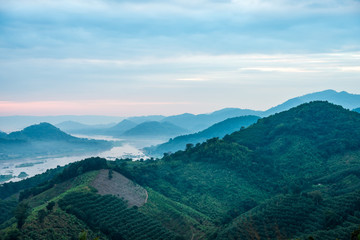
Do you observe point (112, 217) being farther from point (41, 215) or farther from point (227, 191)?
point (227, 191)

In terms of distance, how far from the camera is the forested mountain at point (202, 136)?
15450 cm

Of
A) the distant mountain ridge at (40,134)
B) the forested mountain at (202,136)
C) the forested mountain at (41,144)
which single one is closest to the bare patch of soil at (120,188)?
the forested mountain at (202,136)

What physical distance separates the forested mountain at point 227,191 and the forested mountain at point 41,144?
107 metres

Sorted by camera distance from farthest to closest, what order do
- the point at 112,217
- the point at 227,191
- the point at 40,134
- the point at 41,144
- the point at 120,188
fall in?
1. the point at 40,134
2. the point at 41,144
3. the point at 227,191
4. the point at 120,188
5. the point at 112,217

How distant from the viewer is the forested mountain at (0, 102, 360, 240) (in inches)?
1181

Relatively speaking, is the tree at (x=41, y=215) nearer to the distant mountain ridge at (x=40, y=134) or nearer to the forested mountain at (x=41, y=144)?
the forested mountain at (x=41, y=144)

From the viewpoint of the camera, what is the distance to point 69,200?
33.7 metres

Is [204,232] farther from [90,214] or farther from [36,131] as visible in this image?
[36,131]

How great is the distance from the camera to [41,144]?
592ft

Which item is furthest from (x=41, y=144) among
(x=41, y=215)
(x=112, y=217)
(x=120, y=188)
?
(x=41, y=215)

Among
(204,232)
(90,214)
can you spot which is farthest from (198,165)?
(90,214)

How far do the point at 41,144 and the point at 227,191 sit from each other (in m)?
160

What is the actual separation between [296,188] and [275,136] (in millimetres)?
29174

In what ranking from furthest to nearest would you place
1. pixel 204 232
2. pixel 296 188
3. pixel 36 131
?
1. pixel 36 131
2. pixel 296 188
3. pixel 204 232
